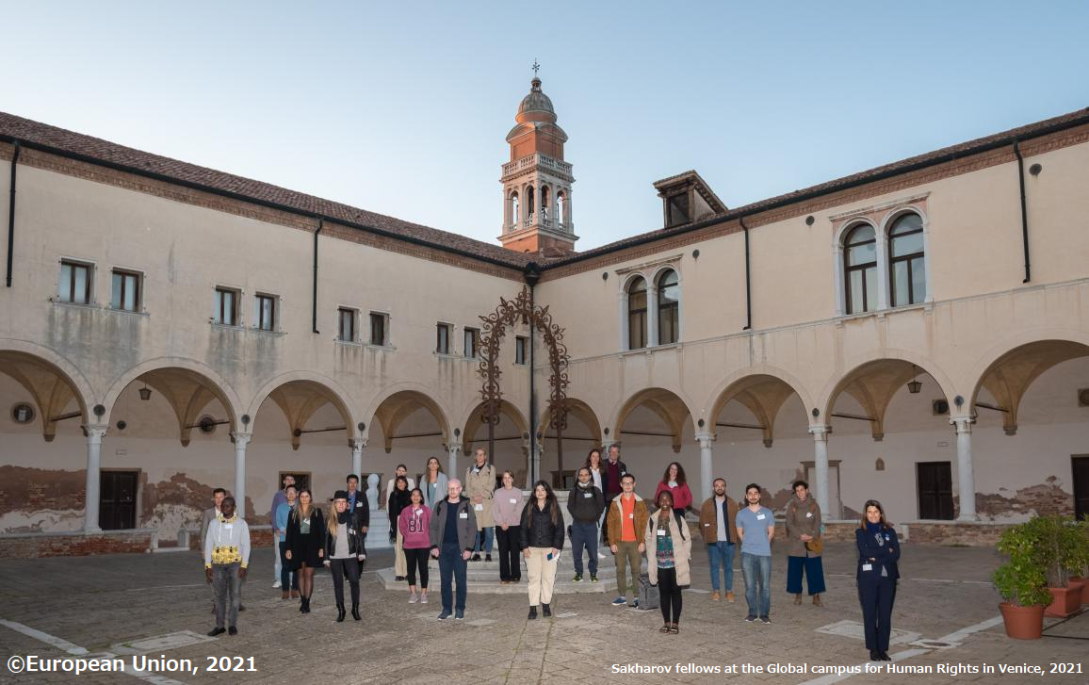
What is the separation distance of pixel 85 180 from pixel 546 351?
38.9 feet

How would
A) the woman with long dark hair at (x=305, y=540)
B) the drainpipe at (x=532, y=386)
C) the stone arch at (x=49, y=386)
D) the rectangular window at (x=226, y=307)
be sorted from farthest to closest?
the drainpipe at (x=532, y=386) < the rectangular window at (x=226, y=307) < the stone arch at (x=49, y=386) < the woman with long dark hair at (x=305, y=540)


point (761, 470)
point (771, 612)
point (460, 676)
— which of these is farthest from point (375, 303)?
point (460, 676)

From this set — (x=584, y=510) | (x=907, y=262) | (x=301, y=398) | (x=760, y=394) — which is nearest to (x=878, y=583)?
(x=584, y=510)

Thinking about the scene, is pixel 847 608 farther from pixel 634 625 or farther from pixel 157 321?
pixel 157 321

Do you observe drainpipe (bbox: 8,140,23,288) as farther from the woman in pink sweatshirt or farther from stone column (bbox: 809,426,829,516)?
stone column (bbox: 809,426,829,516)

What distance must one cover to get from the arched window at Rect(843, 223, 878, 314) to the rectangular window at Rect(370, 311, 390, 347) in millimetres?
10295

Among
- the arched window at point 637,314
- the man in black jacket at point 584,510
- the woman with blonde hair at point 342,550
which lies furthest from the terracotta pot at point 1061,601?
the arched window at point 637,314

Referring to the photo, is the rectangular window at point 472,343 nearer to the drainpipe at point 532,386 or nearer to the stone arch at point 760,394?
the drainpipe at point 532,386

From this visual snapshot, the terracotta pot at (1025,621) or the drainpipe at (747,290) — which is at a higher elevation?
the drainpipe at (747,290)

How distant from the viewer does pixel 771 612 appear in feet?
32.6

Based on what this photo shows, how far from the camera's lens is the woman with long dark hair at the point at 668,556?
855cm

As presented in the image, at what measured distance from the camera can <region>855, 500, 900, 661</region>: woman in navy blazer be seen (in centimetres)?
762

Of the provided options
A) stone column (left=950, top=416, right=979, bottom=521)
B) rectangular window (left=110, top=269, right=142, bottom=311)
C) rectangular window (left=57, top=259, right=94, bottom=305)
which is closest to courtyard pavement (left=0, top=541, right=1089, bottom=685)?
stone column (left=950, top=416, right=979, bottom=521)

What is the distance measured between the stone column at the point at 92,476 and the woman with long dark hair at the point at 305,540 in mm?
9176
